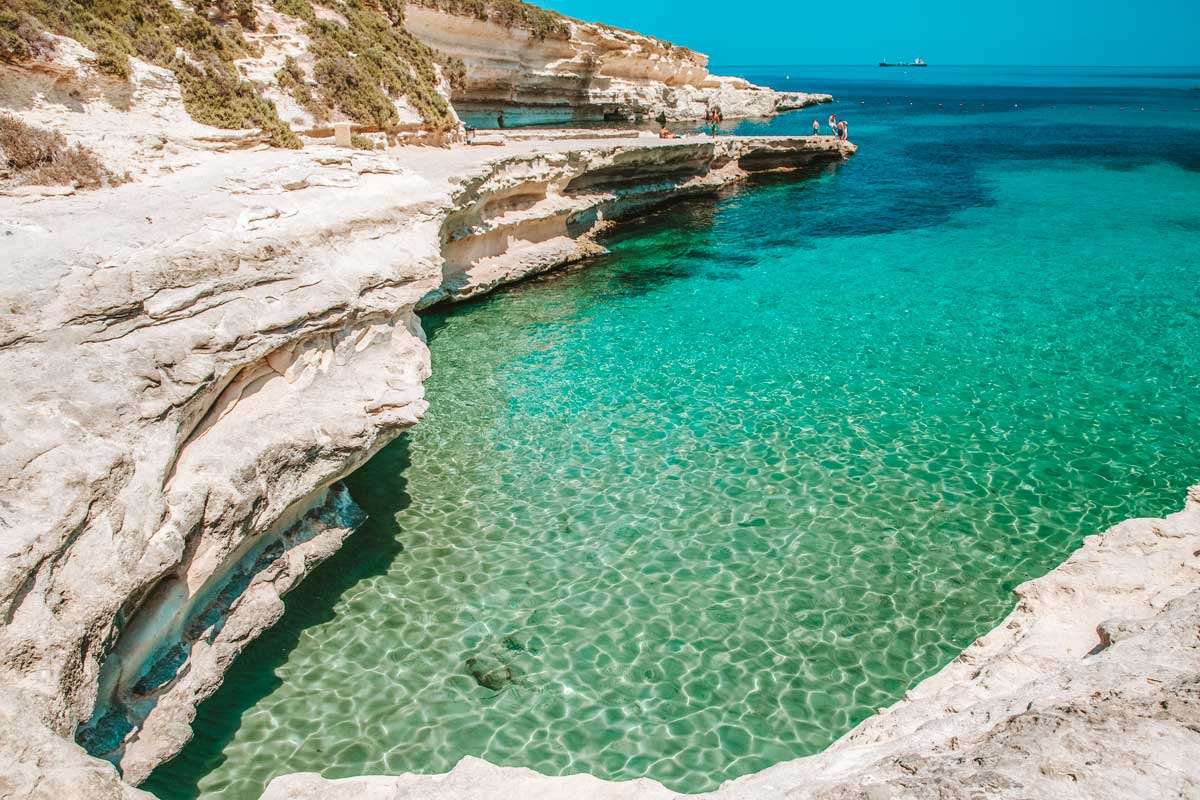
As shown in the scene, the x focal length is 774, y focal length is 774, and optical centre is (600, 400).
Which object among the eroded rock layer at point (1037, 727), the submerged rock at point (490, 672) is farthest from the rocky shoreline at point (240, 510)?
the submerged rock at point (490, 672)

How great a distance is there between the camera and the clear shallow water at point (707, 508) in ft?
22.6

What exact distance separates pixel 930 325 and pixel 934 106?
76850 mm

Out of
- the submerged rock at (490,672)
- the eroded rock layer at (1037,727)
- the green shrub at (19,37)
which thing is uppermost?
the green shrub at (19,37)

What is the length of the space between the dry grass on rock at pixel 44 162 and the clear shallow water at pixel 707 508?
526 cm

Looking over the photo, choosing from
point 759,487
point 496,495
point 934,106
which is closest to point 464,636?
point 496,495

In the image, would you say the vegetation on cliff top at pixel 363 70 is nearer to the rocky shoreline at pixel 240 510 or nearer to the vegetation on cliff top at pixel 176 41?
the vegetation on cliff top at pixel 176 41

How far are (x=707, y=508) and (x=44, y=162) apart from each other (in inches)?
389

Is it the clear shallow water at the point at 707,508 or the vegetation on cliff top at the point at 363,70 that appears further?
the vegetation on cliff top at the point at 363,70

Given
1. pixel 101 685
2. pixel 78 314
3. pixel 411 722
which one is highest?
pixel 78 314

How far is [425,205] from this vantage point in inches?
444

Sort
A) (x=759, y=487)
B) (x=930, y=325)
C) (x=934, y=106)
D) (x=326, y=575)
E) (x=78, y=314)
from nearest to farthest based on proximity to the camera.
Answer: (x=78, y=314) → (x=326, y=575) → (x=759, y=487) → (x=930, y=325) → (x=934, y=106)

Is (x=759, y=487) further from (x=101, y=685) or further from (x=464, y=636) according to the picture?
(x=101, y=685)

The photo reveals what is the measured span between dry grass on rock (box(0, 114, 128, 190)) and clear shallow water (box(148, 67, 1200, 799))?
207 inches

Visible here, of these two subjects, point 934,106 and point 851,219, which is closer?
point 851,219
